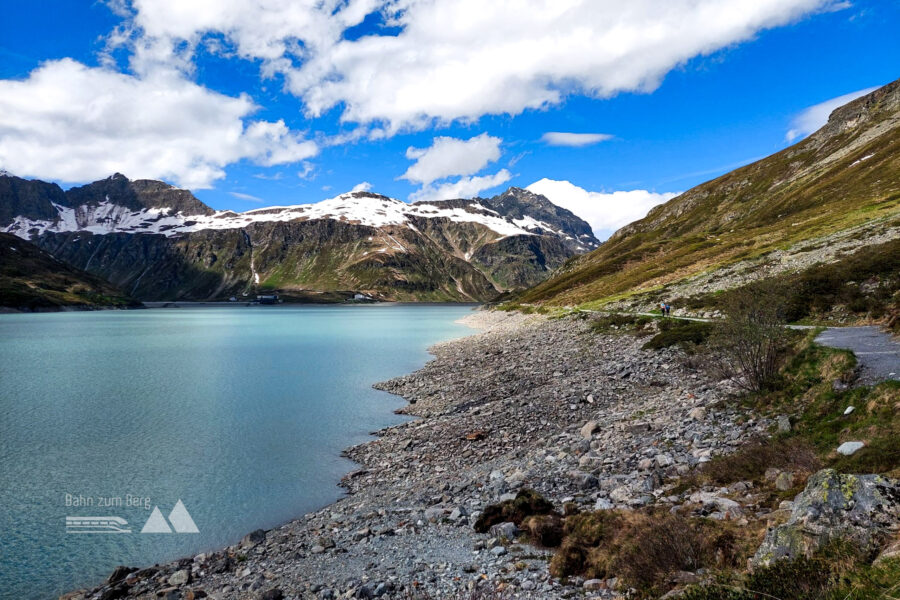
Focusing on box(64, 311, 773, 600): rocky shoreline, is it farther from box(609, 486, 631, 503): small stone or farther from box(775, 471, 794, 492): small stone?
box(775, 471, 794, 492): small stone

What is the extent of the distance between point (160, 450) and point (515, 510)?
2603 centimetres

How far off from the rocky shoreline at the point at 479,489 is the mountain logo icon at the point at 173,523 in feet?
11.6

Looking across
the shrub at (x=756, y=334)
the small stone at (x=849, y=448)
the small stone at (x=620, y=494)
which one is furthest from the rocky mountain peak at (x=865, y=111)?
the small stone at (x=620, y=494)

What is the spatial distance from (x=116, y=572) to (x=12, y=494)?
1248 cm

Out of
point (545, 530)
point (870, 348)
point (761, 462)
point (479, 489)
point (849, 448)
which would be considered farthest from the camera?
point (870, 348)

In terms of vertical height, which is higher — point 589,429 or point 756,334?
point 756,334

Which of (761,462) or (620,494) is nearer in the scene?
(761,462)

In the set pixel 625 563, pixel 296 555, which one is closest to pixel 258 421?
pixel 296 555

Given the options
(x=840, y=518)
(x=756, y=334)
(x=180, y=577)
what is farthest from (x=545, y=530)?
(x=756, y=334)

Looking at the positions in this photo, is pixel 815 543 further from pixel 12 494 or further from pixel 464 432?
pixel 12 494

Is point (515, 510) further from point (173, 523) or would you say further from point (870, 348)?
point (870, 348)

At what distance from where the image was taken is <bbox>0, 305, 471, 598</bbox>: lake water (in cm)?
1925

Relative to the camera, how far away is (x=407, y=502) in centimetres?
1948

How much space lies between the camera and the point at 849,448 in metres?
12.3
